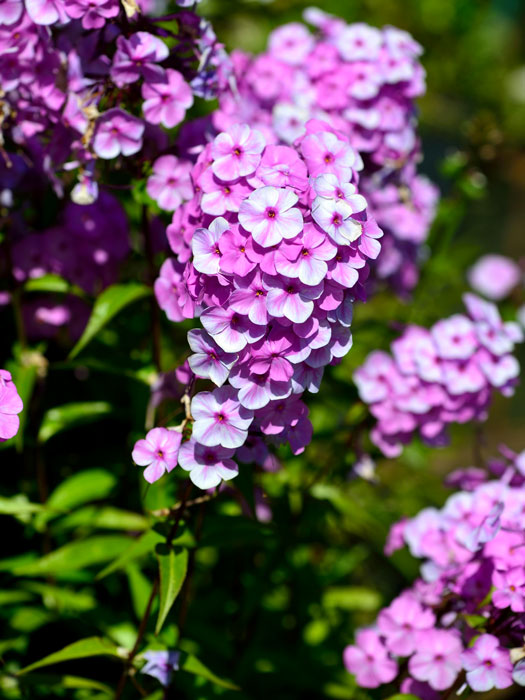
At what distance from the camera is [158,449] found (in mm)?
1464

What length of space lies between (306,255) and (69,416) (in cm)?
106

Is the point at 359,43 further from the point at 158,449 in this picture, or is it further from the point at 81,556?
the point at 81,556

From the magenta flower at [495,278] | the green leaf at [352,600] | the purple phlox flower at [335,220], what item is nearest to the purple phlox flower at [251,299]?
the purple phlox flower at [335,220]

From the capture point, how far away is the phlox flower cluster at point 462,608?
1.53 m

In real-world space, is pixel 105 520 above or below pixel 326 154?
below

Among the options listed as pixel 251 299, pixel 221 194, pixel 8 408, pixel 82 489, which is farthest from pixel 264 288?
pixel 82 489

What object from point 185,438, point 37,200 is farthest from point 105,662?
point 37,200

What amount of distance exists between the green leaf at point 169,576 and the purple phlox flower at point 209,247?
Result: 0.59 m

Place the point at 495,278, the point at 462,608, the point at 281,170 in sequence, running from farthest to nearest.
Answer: the point at 495,278 < the point at 462,608 < the point at 281,170

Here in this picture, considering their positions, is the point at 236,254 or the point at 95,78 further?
the point at 95,78

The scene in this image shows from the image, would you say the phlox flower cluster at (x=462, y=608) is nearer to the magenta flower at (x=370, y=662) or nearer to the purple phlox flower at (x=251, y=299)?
the magenta flower at (x=370, y=662)

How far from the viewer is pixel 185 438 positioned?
1492 millimetres

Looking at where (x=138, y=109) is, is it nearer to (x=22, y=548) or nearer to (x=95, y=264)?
(x=95, y=264)

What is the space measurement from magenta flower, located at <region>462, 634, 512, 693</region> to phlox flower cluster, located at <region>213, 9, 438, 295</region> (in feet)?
4.08
